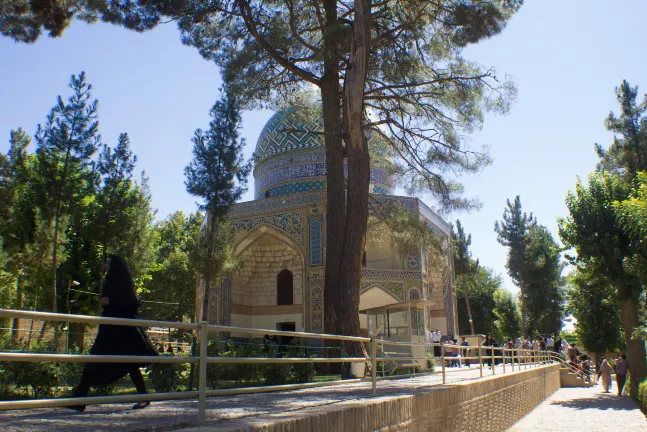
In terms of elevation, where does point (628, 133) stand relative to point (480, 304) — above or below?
above

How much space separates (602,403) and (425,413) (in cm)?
1102

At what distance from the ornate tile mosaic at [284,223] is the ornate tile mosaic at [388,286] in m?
2.20

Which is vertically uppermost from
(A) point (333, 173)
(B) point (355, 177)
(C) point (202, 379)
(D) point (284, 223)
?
(D) point (284, 223)

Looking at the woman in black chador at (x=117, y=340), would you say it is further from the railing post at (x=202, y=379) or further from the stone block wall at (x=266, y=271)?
the stone block wall at (x=266, y=271)

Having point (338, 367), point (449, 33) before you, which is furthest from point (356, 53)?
point (338, 367)

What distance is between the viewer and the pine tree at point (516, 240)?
29328 millimetres

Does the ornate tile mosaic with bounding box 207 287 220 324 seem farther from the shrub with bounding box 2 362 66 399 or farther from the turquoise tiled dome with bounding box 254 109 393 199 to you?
the shrub with bounding box 2 362 66 399

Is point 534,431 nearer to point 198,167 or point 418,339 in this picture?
point 418,339

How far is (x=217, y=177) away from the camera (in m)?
13.9

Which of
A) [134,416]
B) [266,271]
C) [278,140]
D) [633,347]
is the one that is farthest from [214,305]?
[134,416]

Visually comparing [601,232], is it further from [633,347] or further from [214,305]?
[214,305]

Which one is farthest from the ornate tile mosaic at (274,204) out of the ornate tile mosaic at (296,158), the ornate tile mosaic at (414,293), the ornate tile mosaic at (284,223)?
the ornate tile mosaic at (414,293)

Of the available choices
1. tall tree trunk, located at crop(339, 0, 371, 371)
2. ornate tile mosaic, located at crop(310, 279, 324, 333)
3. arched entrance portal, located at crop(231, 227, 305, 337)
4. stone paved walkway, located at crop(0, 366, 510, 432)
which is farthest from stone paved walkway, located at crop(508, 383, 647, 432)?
arched entrance portal, located at crop(231, 227, 305, 337)

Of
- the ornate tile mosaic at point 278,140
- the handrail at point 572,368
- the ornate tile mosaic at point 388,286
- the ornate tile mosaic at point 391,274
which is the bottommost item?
the handrail at point 572,368
